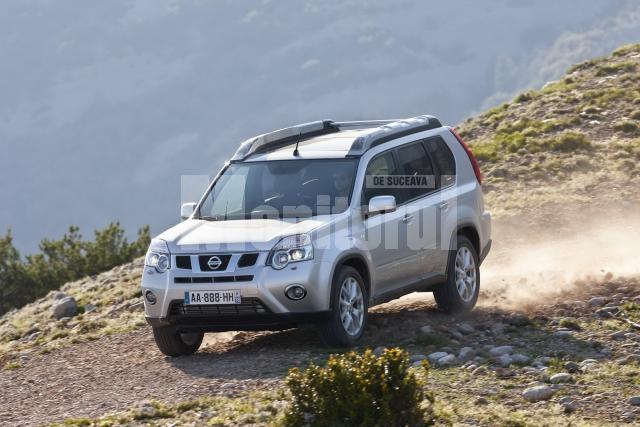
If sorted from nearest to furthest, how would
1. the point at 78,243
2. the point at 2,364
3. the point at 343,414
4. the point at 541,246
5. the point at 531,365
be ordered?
1. the point at 343,414
2. the point at 531,365
3. the point at 2,364
4. the point at 541,246
5. the point at 78,243

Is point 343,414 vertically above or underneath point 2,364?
above

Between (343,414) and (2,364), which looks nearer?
(343,414)

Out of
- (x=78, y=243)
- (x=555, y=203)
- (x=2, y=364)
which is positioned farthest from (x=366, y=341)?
(x=78, y=243)

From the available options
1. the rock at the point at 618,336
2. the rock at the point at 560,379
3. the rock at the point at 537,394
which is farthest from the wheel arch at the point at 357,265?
the rock at the point at 537,394

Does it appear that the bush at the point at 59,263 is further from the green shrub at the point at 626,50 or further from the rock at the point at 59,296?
the green shrub at the point at 626,50

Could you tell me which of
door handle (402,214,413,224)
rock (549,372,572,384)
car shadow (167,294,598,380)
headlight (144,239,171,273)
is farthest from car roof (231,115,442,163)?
rock (549,372,572,384)

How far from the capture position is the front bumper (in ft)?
30.6

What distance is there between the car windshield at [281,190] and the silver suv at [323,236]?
12 mm

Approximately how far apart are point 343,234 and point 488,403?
261cm

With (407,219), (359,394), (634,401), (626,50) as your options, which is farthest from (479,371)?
(626,50)

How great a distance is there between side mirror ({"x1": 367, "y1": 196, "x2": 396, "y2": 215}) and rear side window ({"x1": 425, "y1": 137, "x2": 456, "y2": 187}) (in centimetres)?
147

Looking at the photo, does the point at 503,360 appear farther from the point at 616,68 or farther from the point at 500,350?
the point at 616,68

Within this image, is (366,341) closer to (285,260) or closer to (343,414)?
(285,260)

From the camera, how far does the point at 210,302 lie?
9438 millimetres
